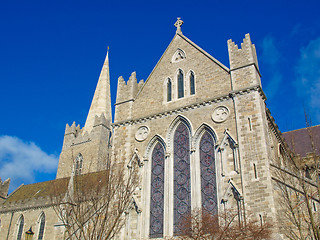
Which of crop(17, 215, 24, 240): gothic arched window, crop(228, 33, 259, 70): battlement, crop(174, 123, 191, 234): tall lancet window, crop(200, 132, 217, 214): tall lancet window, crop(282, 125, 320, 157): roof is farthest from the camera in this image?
crop(17, 215, 24, 240): gothic arched window

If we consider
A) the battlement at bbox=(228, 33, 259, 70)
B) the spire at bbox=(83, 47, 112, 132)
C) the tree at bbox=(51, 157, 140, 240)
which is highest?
the spire at bbox=(83, 47, 112, 132)

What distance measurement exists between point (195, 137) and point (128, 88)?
6461 mm

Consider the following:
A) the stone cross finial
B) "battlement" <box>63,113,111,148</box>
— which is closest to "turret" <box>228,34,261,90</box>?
the stone cross finial

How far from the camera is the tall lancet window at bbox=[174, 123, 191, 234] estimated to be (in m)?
17.7

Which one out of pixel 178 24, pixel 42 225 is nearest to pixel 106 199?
pixel 178 24

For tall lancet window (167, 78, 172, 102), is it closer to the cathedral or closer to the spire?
the cathedral

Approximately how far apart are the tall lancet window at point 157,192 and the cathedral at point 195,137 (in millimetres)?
53

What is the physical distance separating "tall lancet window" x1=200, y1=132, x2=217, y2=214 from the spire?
32544 millimetres

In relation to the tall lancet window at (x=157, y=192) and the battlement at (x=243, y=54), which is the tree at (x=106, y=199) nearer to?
the tall lancet window at (x=157, y=192)

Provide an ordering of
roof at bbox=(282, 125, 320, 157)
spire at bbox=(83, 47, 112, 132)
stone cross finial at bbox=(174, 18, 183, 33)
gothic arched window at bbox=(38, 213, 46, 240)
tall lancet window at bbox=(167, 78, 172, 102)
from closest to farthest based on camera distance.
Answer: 1. tall lancet window at bbox=(167, 78, 172, 102)
2. stone cross finial at bbox=(174, 18, 183, 33)
3. gothic arched window at bbox=(38, 213, 46, 240)
4. roof at bbox=(282, 125, 320, 157)
5. spire at bbox=(83, 47, 112, 132)

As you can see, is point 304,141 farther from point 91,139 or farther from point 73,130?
point 73,130

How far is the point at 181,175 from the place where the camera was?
18734 millimetres

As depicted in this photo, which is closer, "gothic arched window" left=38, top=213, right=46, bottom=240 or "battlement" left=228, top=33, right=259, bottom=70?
"battlement" left=228, top=33, right=259, bottom=70

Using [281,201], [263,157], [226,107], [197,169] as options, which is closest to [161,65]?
[226,107]
